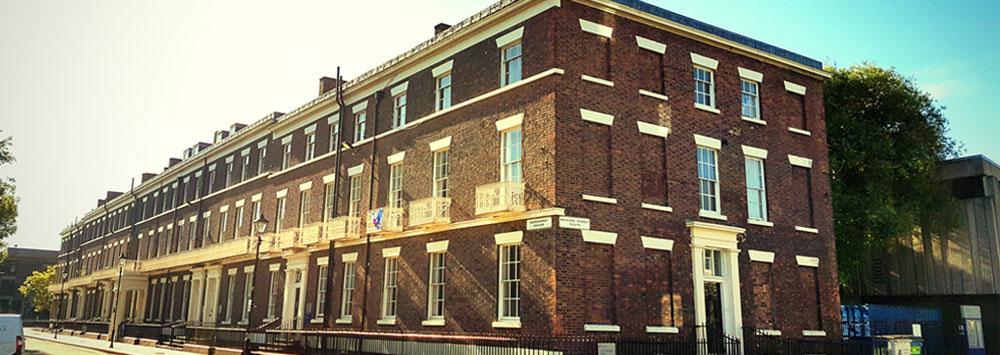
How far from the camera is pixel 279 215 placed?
3225 centimetres

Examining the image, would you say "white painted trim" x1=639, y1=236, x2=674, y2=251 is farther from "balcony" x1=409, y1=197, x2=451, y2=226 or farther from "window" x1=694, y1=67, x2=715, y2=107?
"balcony" x1=409, y1=197, x2=451, y2=226

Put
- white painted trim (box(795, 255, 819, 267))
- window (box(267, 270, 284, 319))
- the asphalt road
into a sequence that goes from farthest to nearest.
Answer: window (box(267, 270, 284, 319)), the asphalt road, white painted trim (box(795, 255, 819, 267))

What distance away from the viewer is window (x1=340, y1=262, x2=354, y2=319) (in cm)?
2616

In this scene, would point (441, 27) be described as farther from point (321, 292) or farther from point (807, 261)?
point (807, 261)

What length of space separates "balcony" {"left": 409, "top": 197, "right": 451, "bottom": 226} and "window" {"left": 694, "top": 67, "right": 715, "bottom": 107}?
8.27 m

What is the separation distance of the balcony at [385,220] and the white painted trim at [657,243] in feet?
25.9

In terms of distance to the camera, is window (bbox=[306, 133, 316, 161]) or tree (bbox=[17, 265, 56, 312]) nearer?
window (bbox=[306, 133, 316, 161])

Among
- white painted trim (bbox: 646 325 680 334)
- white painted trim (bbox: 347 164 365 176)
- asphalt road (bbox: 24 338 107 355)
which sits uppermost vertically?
white painted trim (bbox: 347 164 365 176)

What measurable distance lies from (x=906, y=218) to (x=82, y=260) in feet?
218

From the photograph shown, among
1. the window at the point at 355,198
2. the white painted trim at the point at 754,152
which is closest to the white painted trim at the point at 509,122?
the white painted trim at the point at 754,152

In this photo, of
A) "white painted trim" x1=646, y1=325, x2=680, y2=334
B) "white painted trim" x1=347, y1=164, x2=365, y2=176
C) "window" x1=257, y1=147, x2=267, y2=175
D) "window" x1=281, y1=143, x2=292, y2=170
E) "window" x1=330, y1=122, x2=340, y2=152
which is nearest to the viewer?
"white painted trim" x1=646, y1=325, x2=680, y2=334

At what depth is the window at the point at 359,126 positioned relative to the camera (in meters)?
27.7

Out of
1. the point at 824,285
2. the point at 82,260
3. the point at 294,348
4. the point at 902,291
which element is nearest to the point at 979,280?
the point at 902,291

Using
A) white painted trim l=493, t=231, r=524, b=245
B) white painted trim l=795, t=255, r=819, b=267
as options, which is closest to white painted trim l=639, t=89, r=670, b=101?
white painted trim l=493, t=231, r=524, b=245
